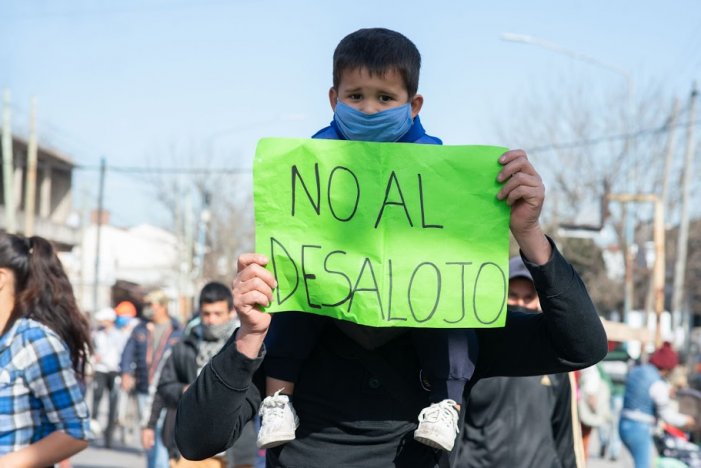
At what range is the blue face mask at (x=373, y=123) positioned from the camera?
2.74 m

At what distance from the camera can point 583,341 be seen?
8.64ft

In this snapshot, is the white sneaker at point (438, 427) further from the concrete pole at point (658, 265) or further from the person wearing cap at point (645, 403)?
the concrete pole at point (658, 265)

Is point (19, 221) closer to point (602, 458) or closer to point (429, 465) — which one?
point (602, 458)

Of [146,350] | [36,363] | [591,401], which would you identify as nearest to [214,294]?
[591,401]

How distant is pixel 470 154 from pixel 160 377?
253 inches

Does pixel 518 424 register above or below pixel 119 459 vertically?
above

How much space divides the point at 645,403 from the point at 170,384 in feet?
17.0

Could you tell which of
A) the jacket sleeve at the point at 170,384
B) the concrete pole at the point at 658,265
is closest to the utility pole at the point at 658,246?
the concrete pole at the point at 658,265

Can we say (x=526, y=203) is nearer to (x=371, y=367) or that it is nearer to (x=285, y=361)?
(x=371, y=367)

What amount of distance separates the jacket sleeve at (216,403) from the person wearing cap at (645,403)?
897 centimetres

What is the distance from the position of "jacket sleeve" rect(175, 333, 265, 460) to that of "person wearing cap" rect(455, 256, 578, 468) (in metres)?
2.75

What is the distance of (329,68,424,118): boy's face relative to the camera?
2.77m

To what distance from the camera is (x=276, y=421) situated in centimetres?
268

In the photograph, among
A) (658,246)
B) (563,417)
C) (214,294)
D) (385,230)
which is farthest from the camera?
(658,246)
